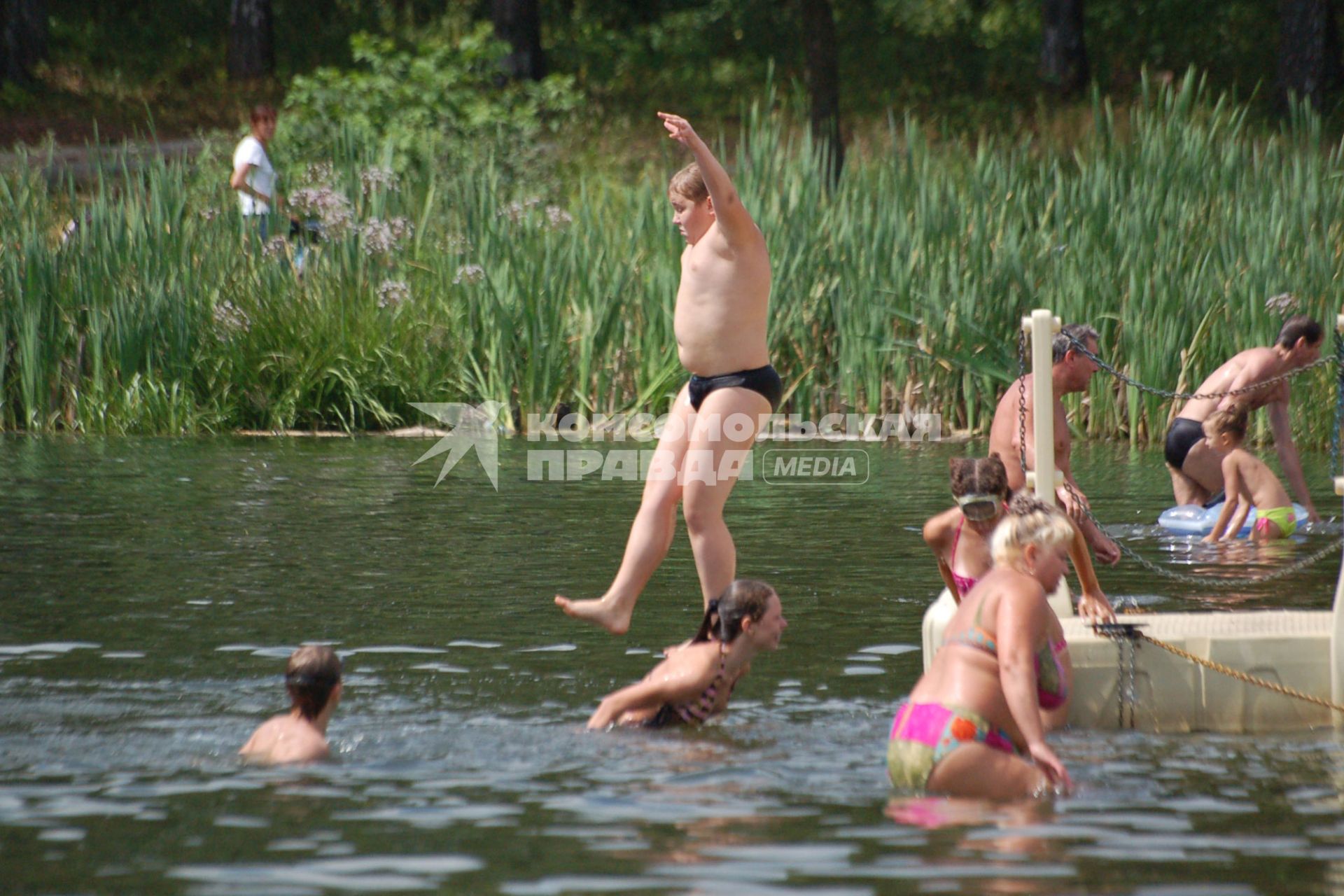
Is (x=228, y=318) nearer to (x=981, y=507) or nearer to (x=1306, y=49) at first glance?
(x=981, y=507)

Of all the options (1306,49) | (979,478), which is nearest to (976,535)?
(979,478)

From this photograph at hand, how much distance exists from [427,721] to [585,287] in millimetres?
9440

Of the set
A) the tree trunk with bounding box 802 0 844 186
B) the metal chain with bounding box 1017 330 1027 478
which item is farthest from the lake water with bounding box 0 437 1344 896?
the tree trunk with bounding box 802 0 844 186

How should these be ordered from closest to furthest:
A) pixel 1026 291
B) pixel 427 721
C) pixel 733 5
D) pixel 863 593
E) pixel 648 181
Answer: pixel 427 721 → pixel 863 593 → pixel 1026 291 → pixel 648 181 → pixel 733 5

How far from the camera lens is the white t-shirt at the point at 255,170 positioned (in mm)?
Answer: 16094

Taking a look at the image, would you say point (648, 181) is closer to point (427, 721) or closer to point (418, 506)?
point (418, 506)

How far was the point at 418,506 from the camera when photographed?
1170 centimetres

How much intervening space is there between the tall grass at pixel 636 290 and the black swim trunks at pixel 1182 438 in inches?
117

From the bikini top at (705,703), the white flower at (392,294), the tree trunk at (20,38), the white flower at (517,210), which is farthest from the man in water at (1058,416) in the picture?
the tree trunk at (20,38)

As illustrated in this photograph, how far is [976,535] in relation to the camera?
7145mm

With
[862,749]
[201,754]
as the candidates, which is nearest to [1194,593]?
[862,749]

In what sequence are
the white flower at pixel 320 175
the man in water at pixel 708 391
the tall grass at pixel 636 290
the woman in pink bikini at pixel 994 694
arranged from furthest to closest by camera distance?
the white flower at pixel 320 175 < the tall grass at pixel 636 290 < the man in water at pixel 708 391 < the woman in pink bikini at pixel 994 694

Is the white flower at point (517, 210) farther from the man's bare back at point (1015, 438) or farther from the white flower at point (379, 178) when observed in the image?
the man's bare back at point (1015, 438)

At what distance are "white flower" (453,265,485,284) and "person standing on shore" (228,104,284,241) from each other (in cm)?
165
